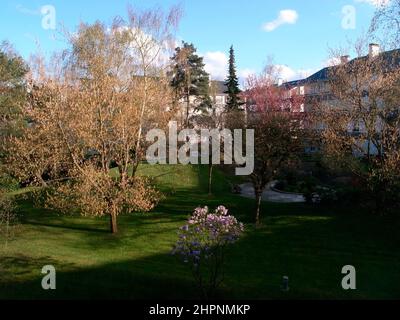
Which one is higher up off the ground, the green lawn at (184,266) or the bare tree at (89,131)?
the bare tree at (89,131)

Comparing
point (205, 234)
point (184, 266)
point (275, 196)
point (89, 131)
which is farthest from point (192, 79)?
point (205, 234)

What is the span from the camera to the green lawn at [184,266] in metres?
10.4

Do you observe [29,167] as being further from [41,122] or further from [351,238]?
[351,238]

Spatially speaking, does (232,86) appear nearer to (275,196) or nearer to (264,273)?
(275,196)

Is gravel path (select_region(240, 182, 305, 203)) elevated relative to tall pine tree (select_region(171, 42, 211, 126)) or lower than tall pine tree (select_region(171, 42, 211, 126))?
lower

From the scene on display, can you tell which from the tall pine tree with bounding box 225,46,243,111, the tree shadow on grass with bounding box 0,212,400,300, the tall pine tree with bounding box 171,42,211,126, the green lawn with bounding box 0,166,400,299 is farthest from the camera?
the tall pine tree with bounding box 225,46,243,111

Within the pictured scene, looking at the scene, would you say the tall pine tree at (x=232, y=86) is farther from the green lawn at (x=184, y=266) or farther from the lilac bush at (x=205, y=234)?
the lilac bush at (x=205, y=234)

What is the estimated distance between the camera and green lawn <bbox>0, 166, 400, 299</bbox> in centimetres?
1038

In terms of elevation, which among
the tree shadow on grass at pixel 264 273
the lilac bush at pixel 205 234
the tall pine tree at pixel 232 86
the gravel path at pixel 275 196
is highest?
the tall pine tree at pixel 232 86

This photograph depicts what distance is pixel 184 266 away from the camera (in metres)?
12.3

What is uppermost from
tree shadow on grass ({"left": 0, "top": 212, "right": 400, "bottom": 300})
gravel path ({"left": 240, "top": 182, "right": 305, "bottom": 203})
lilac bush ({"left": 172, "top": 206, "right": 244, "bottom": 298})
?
lilac bush ({"left": 172, "top": 206, "right": 244, "bottom": 298})

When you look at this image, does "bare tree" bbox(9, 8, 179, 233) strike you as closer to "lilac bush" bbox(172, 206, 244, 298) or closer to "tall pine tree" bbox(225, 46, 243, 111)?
"lilac bush" bbox(172, 206, 244, 298)

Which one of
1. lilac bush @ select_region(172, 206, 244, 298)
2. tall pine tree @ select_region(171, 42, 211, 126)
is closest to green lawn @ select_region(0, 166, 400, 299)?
lilac bush @ select_region(172, 206, 244, 298)

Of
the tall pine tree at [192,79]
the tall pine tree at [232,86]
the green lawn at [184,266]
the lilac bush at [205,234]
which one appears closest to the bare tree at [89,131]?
the green lawn at [184,266]
